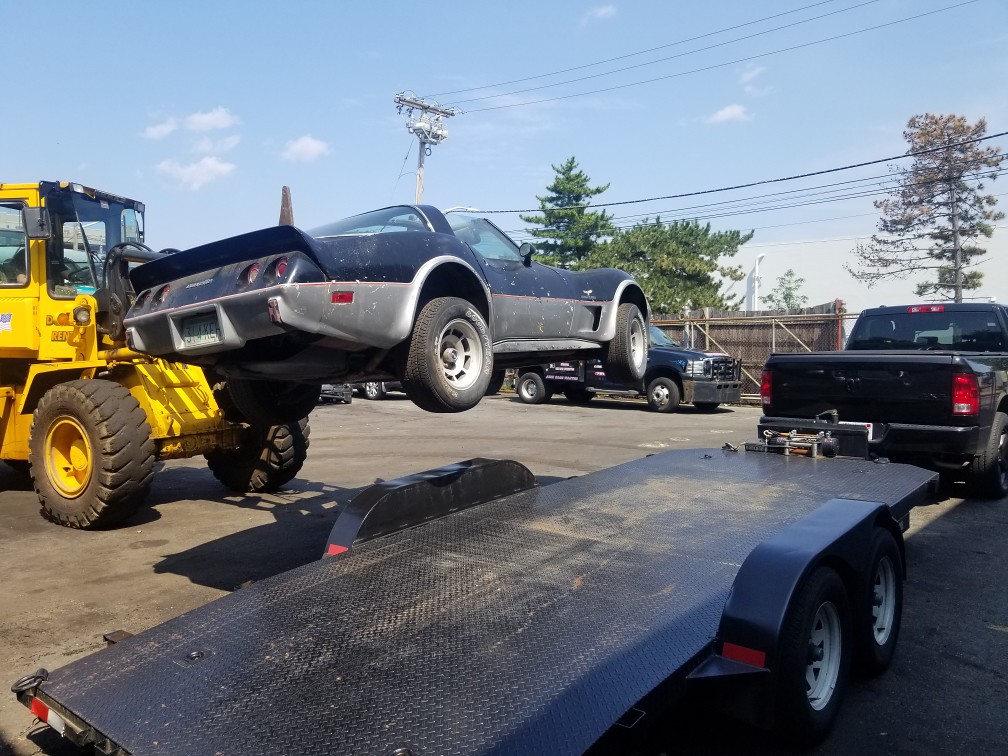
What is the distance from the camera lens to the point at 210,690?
246 centimetres

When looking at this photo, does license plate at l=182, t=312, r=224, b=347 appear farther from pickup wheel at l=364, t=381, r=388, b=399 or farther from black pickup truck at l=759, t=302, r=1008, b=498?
pickup wheel at l=364, t=381, r=388, b=399

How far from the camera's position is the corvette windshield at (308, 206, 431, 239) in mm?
4445

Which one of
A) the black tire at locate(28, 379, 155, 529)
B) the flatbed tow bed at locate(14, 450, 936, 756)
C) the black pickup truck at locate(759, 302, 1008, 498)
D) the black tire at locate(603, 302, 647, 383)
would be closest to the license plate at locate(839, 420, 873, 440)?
the black pickup truck at locate(759, 302, 1008, 498)

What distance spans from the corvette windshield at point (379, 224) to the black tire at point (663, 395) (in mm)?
12897

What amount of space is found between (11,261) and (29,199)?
0.61 metres

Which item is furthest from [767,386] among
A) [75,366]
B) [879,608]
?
[75,366]

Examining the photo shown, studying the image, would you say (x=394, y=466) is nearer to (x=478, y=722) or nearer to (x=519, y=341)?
(x=519, y=341)

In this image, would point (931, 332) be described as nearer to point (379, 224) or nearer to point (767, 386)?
point (767, 386)

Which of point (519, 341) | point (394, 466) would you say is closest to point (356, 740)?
point (519, 341)

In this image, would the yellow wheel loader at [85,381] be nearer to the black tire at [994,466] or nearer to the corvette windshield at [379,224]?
the corvette windshield at [379,224]

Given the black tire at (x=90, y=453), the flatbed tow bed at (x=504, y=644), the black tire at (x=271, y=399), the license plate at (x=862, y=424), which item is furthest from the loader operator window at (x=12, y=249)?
the license plate at (x=862, y=424)

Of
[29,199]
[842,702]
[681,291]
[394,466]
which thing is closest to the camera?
[842,702]

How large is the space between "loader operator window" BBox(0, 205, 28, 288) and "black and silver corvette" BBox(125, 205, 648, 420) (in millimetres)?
3592

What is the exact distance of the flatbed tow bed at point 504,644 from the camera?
2.23 metres
